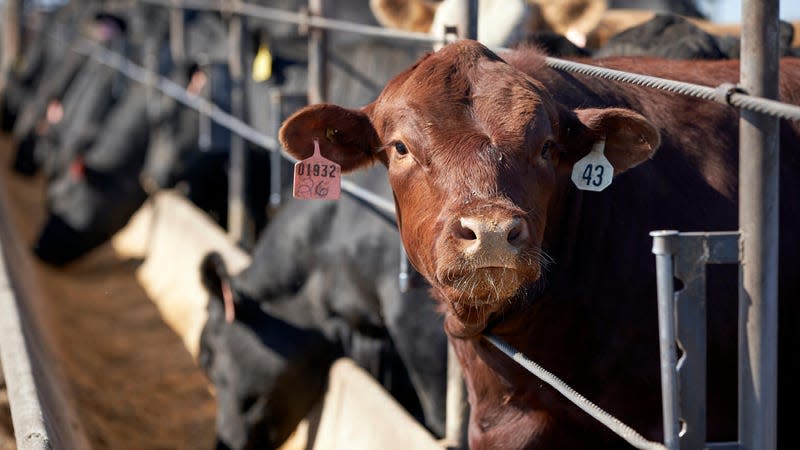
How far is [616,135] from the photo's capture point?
2.52m

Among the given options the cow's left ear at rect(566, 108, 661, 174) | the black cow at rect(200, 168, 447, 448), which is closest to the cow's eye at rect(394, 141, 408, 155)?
the cow's left ear at rect(566, 108, 661, 174)

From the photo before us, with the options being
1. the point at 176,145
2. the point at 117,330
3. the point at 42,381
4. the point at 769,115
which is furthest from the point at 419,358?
the point at 176,145

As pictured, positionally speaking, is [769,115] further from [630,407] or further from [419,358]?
[419,358]

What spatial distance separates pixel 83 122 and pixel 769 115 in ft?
28.7

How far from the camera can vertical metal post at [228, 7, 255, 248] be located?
7.09m

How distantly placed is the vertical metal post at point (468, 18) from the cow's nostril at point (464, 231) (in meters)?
1.21

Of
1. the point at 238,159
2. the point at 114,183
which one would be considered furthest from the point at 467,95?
the point at 114,183

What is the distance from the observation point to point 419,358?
13.3ft

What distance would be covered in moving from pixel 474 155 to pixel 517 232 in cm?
25

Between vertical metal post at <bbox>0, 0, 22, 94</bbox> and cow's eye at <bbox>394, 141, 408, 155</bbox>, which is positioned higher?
vertical metal post at <bbox>0, 0, 22, 94</bbox>

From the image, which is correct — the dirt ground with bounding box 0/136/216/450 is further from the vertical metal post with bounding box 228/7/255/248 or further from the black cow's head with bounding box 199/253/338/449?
the vertical metal post with bounding box 228/7/255/248

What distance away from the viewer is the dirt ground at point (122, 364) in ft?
16.3

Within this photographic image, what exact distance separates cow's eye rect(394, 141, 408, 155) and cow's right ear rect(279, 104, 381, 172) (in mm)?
129

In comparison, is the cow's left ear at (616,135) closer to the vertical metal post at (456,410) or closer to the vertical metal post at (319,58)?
the vertical metal post at (456,410)
